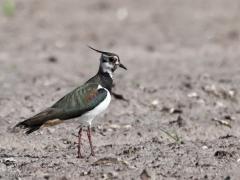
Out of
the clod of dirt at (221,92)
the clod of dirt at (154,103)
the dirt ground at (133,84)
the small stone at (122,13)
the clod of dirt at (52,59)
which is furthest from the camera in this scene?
the small stone at (122,13)

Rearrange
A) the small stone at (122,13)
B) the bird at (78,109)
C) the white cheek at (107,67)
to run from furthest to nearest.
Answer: the small stone at (122,13) < the white cheek at (107,67) < the bird at (78,109)

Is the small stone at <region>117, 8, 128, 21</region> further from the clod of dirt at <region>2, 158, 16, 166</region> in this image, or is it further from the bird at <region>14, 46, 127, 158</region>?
the clod of dirt at <region>2, 158, 16, 166</region>

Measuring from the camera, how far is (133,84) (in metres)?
12.3

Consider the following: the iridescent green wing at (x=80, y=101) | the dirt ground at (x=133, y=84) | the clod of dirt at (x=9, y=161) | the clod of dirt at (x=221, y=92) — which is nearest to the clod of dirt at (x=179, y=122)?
the dirt ground at (x=133, y=84)

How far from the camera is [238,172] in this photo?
7465mm

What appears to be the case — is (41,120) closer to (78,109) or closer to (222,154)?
(78,109)

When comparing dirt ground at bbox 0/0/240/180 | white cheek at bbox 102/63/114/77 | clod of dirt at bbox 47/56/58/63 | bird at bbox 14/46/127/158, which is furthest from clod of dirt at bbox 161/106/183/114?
clod of dirt at bbox 47/56/58/63

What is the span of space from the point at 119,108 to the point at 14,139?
2076 mm

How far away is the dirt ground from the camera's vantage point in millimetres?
7910

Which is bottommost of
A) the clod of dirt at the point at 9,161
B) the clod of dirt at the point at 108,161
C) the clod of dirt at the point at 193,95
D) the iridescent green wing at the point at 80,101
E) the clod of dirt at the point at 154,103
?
the clod of dirt at the point at 193,95

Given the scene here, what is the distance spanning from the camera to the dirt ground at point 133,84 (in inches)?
311

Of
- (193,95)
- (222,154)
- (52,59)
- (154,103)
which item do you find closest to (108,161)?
(222,154)

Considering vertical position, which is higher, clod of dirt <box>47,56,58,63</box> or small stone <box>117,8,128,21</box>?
clod of dirt <box>47,56,58,63</box>

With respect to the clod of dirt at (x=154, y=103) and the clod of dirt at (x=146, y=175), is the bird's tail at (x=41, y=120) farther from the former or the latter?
the clod of dirt at (x=154, y=103)
